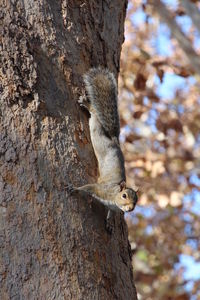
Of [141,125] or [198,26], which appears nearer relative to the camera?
[198,26]

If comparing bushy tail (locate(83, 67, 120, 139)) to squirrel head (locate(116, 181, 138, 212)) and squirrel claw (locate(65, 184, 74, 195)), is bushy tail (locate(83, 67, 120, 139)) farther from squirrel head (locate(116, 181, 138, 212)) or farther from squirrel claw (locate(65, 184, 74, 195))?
squirrel claw (locate(65, 184, 74, 195))

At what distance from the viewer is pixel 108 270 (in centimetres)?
171

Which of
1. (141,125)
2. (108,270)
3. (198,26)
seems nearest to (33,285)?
(108,270)

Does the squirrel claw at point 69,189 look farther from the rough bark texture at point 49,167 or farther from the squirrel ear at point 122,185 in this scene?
the squirrel ear at point 122,185

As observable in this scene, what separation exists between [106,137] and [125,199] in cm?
29

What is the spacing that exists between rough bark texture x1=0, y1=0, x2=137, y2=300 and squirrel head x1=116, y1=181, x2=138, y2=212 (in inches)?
13.6

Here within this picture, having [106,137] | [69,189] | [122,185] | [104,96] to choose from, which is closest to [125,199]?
[122,185]

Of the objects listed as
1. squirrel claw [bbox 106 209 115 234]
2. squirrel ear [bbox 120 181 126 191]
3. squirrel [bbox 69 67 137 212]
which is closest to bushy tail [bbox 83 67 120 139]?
squirrel [bbox 69 67 137 212]

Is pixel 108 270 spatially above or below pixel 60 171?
below

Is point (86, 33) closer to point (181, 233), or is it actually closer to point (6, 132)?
point (6, 132)

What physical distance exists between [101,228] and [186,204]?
20.1 ft

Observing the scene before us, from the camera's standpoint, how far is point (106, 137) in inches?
93.4

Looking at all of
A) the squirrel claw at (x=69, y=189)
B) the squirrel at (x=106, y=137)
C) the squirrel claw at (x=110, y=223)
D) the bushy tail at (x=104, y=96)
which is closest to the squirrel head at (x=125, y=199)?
the squirrel at (x=106, y=137)

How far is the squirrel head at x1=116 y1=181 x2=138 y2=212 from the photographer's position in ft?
7.62
